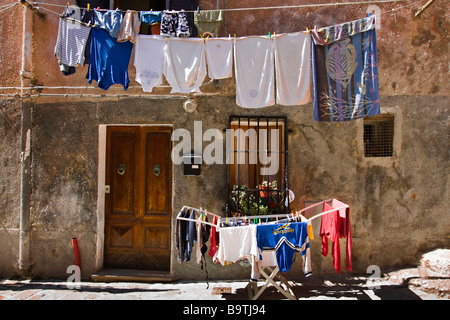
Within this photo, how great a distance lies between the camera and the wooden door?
5582 mm

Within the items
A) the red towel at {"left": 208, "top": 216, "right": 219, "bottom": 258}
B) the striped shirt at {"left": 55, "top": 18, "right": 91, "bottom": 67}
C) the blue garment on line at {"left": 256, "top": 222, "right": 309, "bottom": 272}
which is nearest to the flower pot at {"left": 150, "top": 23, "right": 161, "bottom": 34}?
the striped shirt at {"left": 55, "top": 18, "right": 91, "bottom": 67}

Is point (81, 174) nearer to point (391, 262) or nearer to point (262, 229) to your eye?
point (262, 229)

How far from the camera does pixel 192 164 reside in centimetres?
527

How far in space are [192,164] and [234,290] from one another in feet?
6.95

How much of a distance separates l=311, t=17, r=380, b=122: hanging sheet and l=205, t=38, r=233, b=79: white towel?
128 cm

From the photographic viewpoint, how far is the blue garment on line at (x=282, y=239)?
4.07 meters

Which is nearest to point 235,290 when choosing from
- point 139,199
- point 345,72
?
point 139,199

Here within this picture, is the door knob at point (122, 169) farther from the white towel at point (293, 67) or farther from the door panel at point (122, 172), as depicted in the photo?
the white towel at point (293, 67)

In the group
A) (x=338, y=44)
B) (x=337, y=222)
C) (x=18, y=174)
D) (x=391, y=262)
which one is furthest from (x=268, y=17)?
(x=18, y=174)

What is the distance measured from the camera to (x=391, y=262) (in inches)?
208

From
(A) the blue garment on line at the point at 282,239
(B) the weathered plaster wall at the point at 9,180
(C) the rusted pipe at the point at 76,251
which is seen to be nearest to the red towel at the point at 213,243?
(A) the blue garment on line at the point at 282,239

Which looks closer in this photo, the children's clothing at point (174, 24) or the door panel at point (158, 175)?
the children's clothing at point (174, 24)

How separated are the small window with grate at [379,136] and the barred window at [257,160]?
1.52m

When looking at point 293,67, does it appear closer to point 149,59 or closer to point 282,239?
point 149,59
